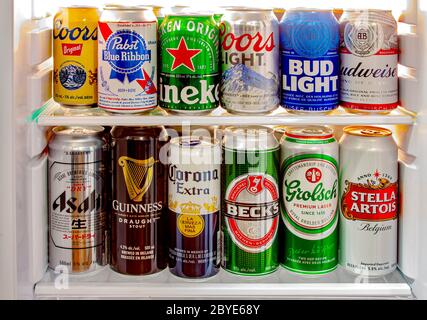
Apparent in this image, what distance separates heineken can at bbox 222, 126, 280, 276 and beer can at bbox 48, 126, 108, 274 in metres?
0.27

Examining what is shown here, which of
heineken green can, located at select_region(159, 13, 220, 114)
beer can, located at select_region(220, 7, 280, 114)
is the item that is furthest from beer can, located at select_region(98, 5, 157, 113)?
beer can, located at select_region(220, 7, 280, 114)

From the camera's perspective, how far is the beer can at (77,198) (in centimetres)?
154

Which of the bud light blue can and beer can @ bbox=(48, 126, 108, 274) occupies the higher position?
the bud light blue can

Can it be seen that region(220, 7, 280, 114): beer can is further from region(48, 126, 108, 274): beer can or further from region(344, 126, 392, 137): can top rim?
region(48, 126, 108, 274): beer can

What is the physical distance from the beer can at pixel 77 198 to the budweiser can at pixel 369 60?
1.77ft

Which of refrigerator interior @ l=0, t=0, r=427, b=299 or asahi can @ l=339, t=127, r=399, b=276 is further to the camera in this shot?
asahi can @ l=339, t=127, r=399, b=276

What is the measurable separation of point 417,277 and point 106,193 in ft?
2.25

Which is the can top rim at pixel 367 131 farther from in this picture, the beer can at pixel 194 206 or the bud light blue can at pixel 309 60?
the beer can at pixel 194 206

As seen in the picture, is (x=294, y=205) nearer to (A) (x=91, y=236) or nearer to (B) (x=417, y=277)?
(B) (x=417, y=277)

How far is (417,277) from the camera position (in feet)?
5.08

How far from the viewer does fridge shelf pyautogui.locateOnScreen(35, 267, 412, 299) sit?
1.53 metres

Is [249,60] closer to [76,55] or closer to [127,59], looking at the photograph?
[127,59]

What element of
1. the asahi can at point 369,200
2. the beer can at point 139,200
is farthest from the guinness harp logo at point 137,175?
the asahi can at point 369,200
